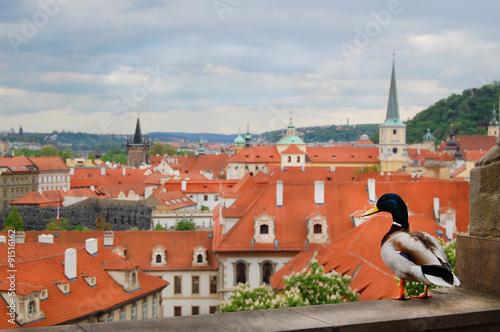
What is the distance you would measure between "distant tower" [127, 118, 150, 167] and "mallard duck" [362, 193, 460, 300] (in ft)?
555

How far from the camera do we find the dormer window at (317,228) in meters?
28.6

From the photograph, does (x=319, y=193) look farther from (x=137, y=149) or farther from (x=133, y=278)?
(x=137, y=149)

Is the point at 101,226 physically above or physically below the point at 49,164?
below

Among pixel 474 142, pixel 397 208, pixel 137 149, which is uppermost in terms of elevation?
pixel 137 149

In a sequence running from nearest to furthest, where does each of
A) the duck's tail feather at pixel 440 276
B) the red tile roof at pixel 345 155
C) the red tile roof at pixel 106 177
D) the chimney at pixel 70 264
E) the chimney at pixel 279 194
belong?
the duck's tail feather at pixel 440 276 < the chimney at pixel 70 264 < the chimney at pixel 279 194 < the red tile roof at pixel 345 155 < the red tile roof at pixel 106 177

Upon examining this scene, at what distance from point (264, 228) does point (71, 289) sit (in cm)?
1172

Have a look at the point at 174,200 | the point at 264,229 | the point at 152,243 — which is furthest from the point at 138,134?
the point at 264,229

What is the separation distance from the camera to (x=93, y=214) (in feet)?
217

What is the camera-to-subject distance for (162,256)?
3155 cm

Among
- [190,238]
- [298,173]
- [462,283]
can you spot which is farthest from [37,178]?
[462,283]

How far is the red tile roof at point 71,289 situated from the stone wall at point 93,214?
136ft

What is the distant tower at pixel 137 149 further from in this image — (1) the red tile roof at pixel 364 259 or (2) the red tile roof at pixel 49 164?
(1) the red tile roof at pixel 364 259

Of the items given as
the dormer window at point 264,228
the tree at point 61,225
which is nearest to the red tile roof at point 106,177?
the tree at point 61,225

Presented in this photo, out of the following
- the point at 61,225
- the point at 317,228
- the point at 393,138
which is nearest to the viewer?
the point at 317,228
